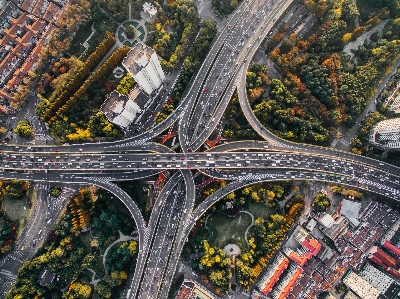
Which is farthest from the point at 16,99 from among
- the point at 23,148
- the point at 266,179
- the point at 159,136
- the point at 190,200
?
the point at 266,179

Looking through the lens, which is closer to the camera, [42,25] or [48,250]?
[48,250]

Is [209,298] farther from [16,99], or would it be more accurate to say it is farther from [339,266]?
[16,99]

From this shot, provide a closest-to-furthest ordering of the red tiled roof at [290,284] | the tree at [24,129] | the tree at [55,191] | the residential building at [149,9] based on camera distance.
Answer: the red tiled roof at [290,284]
the tree at [55,191]
the tree at [24,129]
the residential building at [149,9]

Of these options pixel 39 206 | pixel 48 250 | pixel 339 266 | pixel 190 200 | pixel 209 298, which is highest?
pixel 339 266

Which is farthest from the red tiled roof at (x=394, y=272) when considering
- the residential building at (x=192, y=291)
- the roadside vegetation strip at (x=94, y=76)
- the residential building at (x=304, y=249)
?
the roadside vegetation strip at (x=94, y=76)

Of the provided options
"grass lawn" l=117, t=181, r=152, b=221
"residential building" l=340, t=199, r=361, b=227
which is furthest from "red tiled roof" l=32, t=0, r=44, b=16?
"residential building" l=340, t=199, r=361, b=227

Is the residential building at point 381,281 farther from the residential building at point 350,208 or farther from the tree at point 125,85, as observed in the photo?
the tree at point 125,85
